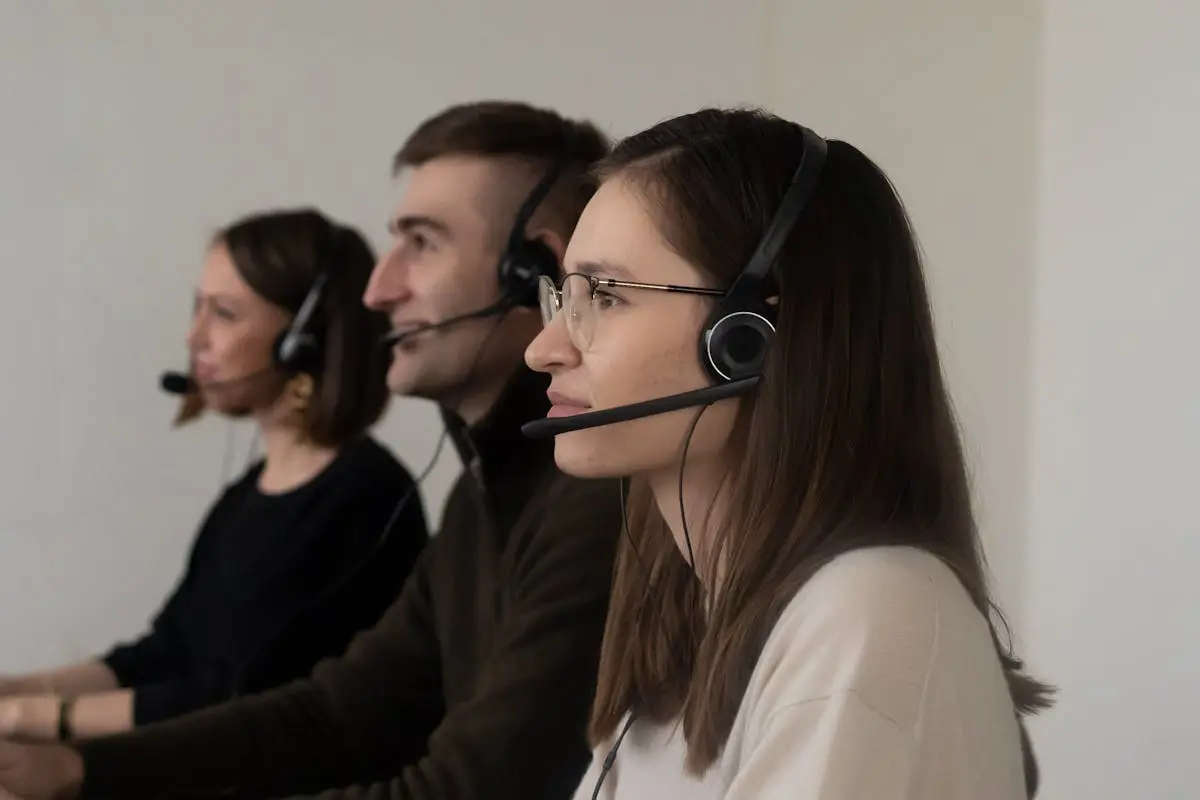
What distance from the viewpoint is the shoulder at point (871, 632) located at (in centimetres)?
62

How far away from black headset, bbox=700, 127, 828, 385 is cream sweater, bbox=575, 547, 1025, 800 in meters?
0.15

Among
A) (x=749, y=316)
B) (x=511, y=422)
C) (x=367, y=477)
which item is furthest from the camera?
(x=367, y=477)

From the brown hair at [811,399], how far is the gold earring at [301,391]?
3.19ft

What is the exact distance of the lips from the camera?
822 millimetres

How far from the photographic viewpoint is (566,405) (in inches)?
32.9

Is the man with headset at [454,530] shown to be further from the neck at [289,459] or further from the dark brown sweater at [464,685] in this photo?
the neck at [289,459]

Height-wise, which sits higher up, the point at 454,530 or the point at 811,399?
the point at 811,399

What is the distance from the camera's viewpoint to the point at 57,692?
1.61 m

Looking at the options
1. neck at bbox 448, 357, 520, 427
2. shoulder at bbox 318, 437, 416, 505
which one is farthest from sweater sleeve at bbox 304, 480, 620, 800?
shoulder at bbox 318, 437, 416, 505

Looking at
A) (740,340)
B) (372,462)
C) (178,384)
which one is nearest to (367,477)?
(372,462)

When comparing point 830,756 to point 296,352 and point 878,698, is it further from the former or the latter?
point 296,352

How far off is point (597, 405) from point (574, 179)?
54 cm

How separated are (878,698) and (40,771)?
88cm

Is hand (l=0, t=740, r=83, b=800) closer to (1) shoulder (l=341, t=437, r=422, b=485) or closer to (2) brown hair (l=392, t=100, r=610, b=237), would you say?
(1) shoulder (l=341, t=437, r=422, b=485)
